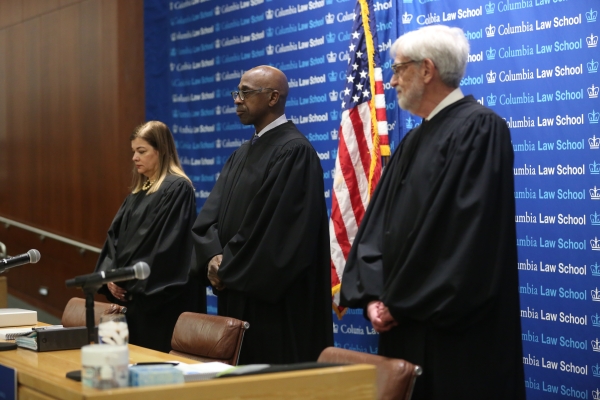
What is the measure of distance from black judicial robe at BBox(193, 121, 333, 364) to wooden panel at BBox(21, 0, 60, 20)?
473 cm

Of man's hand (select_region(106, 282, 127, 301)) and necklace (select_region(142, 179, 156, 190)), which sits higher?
necklace (select_region(142, 179, 156, 190))

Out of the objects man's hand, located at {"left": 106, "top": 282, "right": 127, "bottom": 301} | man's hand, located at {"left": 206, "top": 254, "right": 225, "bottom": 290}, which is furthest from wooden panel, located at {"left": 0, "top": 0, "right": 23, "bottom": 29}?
man's hand, located at {"left": 206, "top": 254, "right": 225, "bottom": 290}

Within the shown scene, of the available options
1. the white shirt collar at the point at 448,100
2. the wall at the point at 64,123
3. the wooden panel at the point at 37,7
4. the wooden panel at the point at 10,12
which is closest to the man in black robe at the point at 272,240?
the white shirt collar at the point at 448,100

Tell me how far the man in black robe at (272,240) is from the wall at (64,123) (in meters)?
3.22

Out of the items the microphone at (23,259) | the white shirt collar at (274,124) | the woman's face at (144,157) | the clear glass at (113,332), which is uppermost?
the white shirt collar at (274,124)

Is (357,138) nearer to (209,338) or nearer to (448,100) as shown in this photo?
(448,100)

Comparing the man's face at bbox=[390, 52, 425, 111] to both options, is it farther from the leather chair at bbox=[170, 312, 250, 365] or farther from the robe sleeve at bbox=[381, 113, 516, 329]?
the leather chair at bbox=[170, 312, 250, 365]

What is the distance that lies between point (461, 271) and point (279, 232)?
136cm

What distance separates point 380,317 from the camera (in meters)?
3.27

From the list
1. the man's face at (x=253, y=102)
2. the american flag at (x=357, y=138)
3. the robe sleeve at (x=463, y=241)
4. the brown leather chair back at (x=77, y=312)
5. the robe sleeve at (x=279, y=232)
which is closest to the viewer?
the robe sleeve at (x=463, y=241)

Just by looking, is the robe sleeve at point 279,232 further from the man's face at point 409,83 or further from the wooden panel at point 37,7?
the wooden panel at point 37,7

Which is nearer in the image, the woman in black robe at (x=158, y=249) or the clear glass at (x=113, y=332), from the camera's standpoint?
the clear glass at (x=113, y=332)

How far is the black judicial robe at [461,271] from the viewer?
3.10 metres

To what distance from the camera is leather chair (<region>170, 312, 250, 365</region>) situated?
356 centimetres
